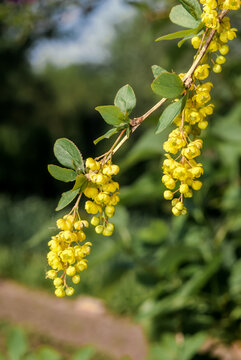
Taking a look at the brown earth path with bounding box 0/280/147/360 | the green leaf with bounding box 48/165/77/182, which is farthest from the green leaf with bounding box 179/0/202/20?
the brown earth path with bounding box 0/280/147/360

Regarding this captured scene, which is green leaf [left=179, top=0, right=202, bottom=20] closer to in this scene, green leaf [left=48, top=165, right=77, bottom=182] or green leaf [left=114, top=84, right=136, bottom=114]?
green leaf [left=114, top=84, right=136, bottom=114]

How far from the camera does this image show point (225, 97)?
1.80 m

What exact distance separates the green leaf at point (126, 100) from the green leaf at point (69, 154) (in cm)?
7

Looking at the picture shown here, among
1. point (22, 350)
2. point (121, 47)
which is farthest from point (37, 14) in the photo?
point (121, 47)

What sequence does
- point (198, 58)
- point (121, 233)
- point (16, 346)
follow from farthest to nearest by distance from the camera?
point (121, 233)
point (16, 346)
point (198, 58)

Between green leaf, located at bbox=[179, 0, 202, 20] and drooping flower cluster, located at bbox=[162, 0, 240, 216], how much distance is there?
0.03 m

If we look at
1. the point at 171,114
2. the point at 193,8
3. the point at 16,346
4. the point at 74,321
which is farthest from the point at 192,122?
the point at 74,321

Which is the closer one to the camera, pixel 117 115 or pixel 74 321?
pixel 117 115

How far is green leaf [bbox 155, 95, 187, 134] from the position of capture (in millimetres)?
471

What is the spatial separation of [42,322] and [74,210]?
419 cm

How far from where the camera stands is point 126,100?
1.68ft

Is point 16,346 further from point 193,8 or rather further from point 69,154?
point 193,8

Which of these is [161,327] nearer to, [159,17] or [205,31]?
[159,17]

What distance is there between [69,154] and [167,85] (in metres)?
0.13
